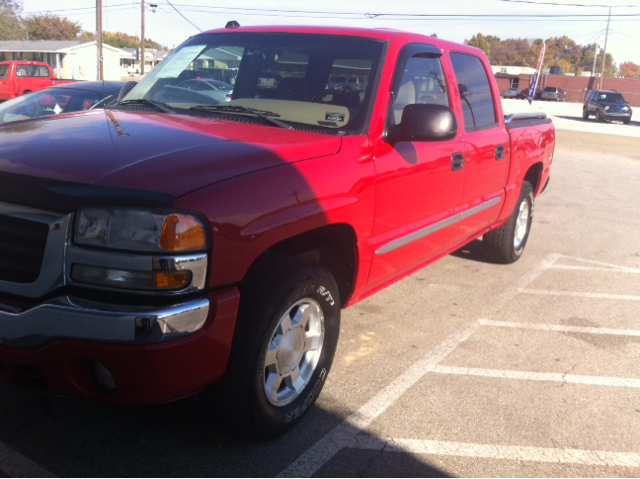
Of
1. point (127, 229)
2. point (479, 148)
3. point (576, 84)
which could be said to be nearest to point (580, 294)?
point (479, 148)

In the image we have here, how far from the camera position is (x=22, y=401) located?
10.8 ft

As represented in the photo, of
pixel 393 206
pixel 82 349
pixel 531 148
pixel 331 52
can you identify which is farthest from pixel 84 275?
pixel 531 148

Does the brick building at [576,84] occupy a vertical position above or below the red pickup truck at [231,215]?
above

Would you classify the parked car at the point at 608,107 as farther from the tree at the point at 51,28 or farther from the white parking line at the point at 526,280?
the tree at the point at 51,28

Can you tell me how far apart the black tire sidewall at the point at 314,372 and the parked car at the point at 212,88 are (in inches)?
54.4

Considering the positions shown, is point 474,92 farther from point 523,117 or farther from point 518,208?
point 518,208

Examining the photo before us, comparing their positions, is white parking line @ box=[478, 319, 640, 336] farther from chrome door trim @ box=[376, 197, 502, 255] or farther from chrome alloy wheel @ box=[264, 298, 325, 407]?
chrome alloy wheel @ box=[264, 298, 325, 407]

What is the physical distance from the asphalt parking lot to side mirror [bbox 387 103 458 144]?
140 centimetres

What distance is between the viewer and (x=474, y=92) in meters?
5.01

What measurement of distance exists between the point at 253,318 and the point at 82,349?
69 centimetres

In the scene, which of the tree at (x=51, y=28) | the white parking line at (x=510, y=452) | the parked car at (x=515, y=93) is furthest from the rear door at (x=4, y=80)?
the tree at (x=51, y=28)

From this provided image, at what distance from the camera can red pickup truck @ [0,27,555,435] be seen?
7.95ft

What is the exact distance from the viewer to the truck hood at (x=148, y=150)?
2.55 m

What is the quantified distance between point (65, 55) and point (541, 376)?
67.3m
